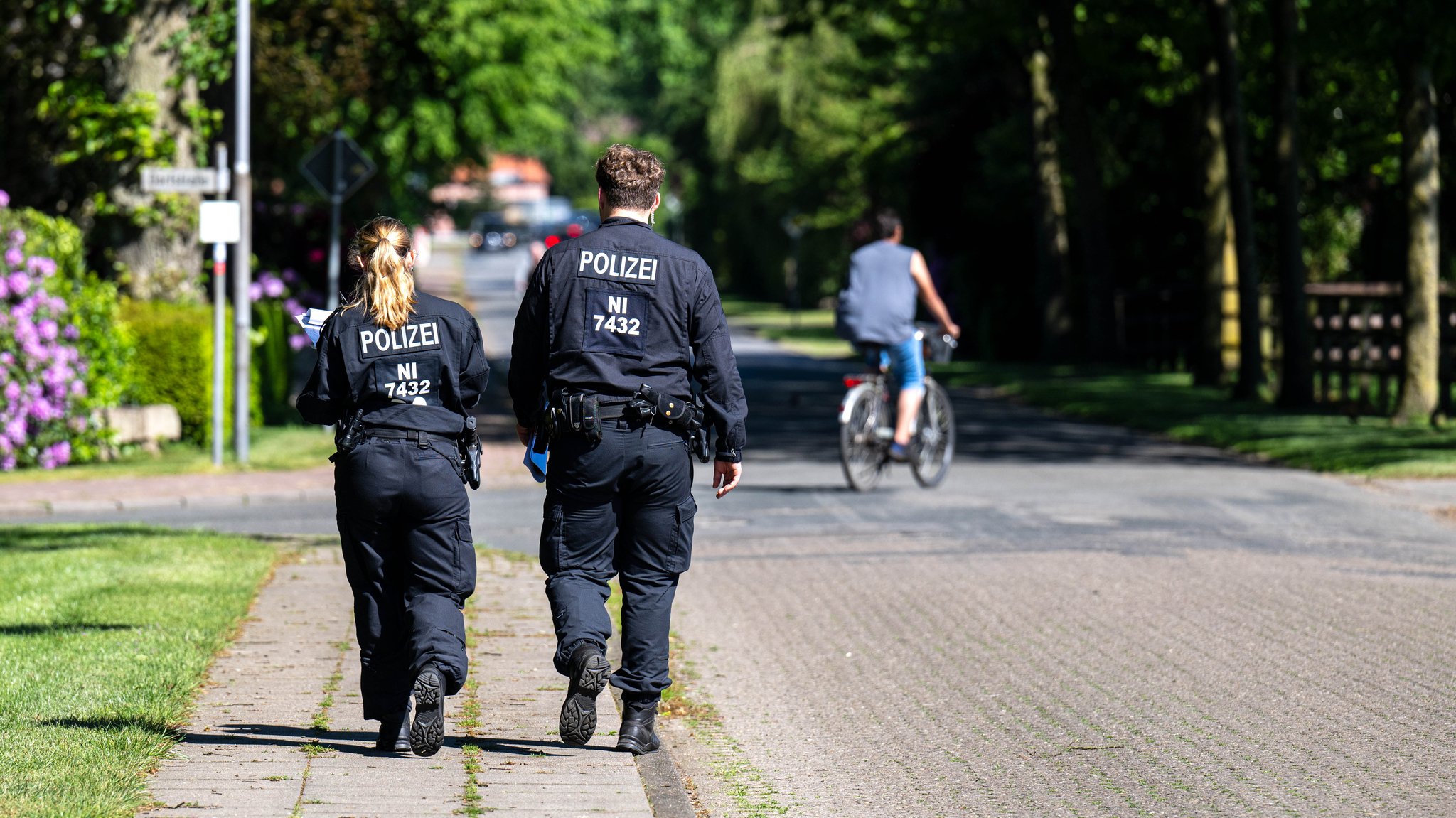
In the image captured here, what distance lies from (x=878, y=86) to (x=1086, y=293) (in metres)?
16.8

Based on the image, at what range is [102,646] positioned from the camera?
23.3 ft

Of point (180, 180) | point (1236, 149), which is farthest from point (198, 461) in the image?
point (1236, 149)

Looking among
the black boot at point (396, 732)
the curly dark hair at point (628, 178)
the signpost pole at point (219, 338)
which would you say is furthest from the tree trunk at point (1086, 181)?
the black boot at point (396, 732)

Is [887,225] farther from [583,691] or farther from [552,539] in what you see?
[583,691]

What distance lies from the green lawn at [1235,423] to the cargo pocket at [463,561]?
10.2 m

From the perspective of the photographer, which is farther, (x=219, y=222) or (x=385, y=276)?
(x=219, y=222)

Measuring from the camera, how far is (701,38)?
75.6 metres

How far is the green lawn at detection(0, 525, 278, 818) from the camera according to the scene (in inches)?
195

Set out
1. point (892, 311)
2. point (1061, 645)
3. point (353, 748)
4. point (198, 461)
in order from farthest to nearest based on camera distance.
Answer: point (198, 461) → point (892, 311) → point (1061, 645) → point (353, 748)

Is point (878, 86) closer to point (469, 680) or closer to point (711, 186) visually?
point (711, 186)

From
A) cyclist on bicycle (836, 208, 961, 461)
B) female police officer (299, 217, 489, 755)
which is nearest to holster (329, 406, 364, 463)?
female police officer (299, 217, 489, 755)

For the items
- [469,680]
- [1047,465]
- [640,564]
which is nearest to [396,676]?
[640,564]

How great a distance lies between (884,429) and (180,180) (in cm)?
635

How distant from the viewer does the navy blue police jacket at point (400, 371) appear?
5367 mm
